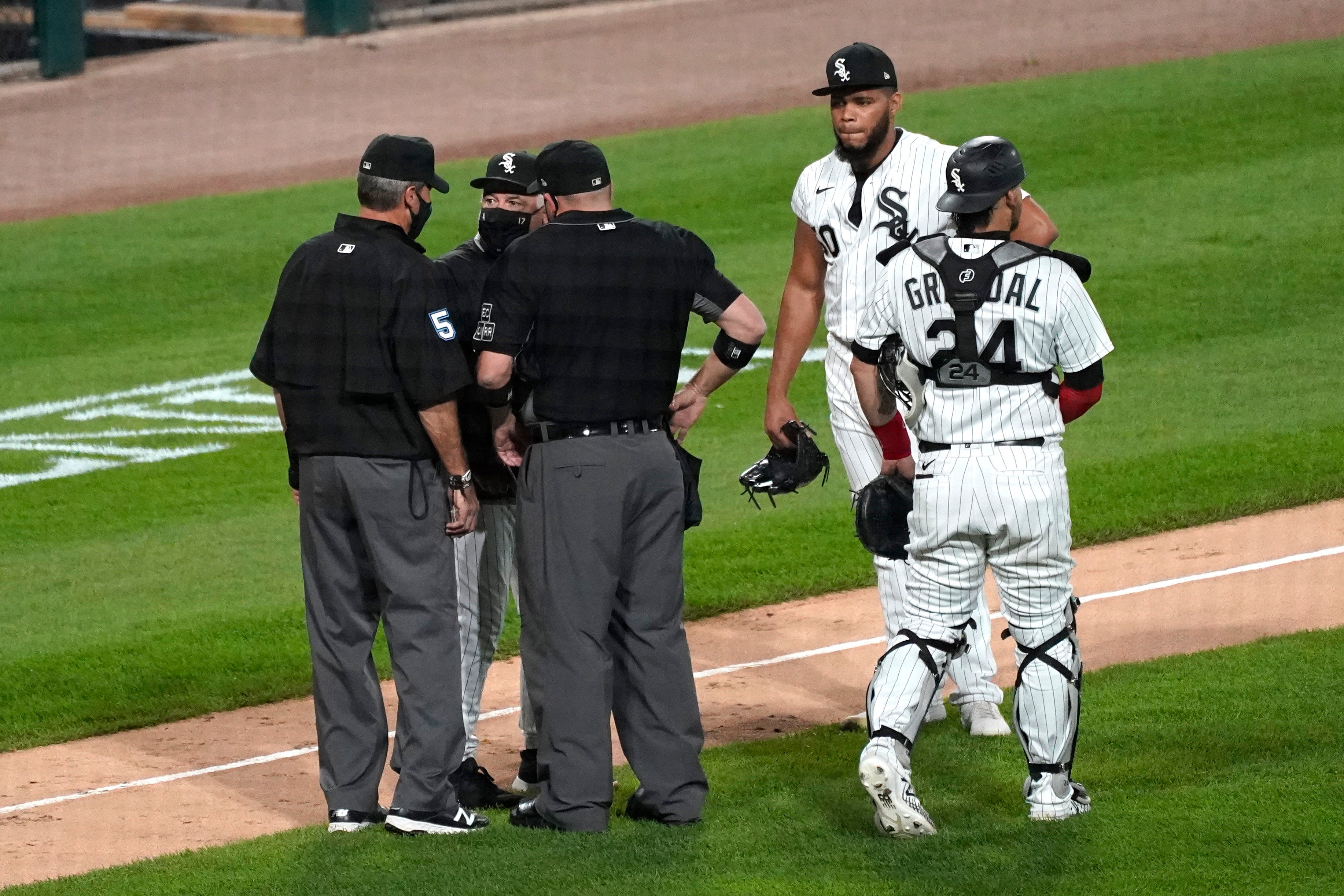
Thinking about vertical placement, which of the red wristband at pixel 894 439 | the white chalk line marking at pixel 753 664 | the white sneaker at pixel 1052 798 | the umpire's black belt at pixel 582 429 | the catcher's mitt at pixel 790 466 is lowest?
the white chalk line marking at pixel 753 664

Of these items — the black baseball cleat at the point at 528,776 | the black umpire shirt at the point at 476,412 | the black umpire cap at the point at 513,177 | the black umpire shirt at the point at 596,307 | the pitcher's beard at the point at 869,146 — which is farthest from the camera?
the pitcher's beard at the point at 869,146

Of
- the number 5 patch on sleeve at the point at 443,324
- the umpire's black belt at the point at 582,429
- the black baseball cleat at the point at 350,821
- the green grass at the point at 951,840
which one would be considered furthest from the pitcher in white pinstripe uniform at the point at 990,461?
the black baseball cleat at the point at 350,821

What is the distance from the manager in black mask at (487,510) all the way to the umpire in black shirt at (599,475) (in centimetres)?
44

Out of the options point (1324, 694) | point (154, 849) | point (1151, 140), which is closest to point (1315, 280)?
point (1151, 140)

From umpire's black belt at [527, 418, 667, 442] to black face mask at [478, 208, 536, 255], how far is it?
0.77 m

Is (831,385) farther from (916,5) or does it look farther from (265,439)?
(916,5)

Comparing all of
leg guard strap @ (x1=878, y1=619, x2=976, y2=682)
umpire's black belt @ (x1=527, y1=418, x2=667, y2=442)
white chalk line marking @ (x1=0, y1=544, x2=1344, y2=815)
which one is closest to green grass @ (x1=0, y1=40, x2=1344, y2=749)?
white chalk line marking @ (x1=0, y1=544, x2=1344, y2=815)

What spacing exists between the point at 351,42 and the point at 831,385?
17.5 metres

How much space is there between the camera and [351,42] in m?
22.9

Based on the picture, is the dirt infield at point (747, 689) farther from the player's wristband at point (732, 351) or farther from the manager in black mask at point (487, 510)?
the player's wristband at point (732, 351)

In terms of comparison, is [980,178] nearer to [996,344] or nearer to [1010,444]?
[996,344]

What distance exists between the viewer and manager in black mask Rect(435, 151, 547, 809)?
589 cm

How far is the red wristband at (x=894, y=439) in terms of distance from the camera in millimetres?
5438

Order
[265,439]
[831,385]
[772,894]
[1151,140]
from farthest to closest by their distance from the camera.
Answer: [1151,140]
[265,439]
[831,385]
[772,894]
